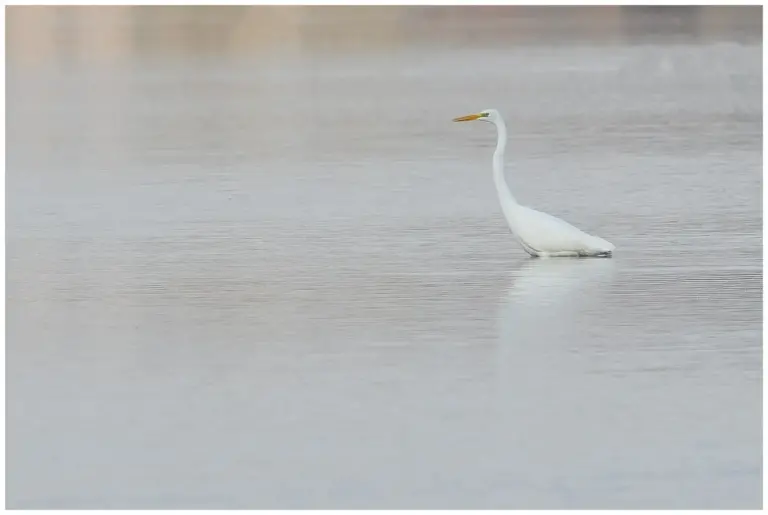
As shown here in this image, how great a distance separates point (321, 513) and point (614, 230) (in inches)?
228

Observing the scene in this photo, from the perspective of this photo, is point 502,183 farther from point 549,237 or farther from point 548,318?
point 548,318

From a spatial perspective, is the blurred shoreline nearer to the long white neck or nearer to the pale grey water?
the pale grey water

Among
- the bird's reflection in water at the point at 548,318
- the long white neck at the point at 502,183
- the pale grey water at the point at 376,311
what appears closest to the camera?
the pale grey water at the point at 376,311

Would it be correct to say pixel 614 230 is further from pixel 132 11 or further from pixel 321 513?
pixel 132 11

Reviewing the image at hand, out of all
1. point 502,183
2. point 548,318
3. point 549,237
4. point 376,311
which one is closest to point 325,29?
point 502,183

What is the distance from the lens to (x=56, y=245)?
10398 millimetres

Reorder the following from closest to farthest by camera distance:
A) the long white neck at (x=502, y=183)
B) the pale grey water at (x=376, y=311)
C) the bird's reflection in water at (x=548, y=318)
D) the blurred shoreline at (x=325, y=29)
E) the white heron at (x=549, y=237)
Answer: the pale grey water at (x=376, y=311)
the bird's reflection in water at (x=548, y=318)
the white heron at (x=549, y=237)
the long white neck at (x=502, y=183)
the blurred shoreline at (x=325, y=29)

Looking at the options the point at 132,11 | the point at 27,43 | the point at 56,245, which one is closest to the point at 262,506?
the point at 56,245

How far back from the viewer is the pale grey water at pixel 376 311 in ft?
19.1

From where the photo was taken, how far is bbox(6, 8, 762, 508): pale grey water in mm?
5828

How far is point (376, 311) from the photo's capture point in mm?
8258

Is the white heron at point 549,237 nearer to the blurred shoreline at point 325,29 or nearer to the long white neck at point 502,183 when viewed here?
the long white neck at point 502,183

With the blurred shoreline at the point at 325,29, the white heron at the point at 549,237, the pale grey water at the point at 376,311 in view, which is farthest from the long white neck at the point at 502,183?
the blurred shoreline at the point at 325,29

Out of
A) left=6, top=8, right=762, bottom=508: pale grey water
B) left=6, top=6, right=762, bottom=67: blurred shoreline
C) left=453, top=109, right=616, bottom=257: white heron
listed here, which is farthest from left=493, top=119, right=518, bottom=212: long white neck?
left=6, top=6, right=762, bottom=67: blurred shoreline
